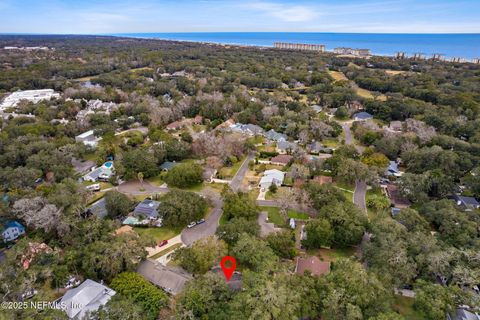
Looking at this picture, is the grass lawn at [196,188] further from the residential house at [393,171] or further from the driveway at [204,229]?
the residential house at [393,171]

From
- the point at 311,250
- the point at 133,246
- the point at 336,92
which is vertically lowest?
the point at 311,250

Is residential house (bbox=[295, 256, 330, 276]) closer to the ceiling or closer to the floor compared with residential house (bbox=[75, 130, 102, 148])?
closer to the floor

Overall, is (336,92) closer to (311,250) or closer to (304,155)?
(304,155)

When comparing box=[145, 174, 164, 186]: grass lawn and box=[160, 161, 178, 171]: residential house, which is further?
box=[160, 161, 178, 171]: residential house

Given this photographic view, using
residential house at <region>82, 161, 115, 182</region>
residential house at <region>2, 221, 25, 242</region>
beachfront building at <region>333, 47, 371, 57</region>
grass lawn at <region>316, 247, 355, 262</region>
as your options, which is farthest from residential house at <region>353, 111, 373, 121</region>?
beachfront building at <region>333, 47, 371, 57</region>

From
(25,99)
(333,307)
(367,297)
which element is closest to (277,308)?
(333,307)

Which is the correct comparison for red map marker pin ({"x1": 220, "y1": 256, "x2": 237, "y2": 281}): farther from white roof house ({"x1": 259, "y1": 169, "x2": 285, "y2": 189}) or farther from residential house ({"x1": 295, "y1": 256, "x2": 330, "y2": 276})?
white roof house ({"x1": 259, "y1": 169, "x2": 285, "y2": 189})
